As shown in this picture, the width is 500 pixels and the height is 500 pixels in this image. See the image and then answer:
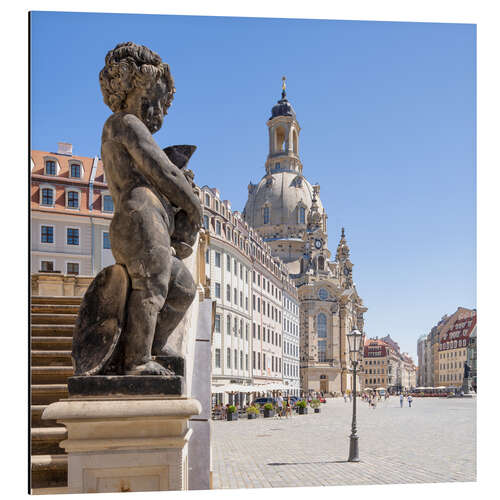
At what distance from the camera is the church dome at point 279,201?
3671 inches

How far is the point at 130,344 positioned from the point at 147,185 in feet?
2.46

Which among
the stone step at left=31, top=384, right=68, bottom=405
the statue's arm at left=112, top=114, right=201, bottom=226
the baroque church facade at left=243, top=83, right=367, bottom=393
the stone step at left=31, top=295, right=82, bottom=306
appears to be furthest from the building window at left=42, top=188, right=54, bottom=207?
the baroque church facade at left=243, top=83, right=367, bottom=393

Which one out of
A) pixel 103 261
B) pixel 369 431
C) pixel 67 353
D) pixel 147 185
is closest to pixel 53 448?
pixel 67 353

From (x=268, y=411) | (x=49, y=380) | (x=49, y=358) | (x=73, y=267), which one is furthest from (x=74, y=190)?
(x=49, y=380)

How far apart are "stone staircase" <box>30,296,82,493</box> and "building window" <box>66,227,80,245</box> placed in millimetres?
21946

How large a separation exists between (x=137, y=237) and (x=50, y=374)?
2.76 m

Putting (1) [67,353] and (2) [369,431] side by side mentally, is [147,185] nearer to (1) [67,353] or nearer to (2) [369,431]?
(1) [67,353]

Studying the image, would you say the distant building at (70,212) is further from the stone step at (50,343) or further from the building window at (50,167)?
the stone step at (50,343)

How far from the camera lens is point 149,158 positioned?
2811mm

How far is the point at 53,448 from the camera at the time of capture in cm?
414

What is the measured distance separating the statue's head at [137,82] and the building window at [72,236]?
87.4 ft

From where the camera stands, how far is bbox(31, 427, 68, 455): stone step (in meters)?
4.12
